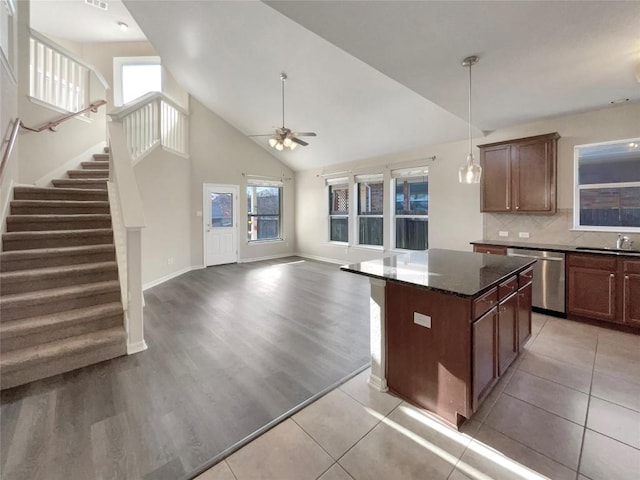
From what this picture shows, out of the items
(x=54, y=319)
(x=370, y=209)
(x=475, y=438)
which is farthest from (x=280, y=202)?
(x=475, y=438)

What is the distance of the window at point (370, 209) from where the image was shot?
6.66 meters

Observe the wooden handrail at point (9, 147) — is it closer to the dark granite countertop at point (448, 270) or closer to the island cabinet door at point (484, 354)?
the dark granite countertop at point (448, 270)

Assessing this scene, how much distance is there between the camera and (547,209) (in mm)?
3861

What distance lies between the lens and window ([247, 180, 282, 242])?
767 centimetres

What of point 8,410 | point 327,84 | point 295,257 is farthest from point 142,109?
point 295,257

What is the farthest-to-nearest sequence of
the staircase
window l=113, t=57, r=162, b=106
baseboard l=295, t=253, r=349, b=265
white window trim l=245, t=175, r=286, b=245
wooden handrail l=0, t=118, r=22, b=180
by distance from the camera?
white window trim l=245, t=175, r=286, b=245
baseboard l=295, t=253, r=349, b=265
window l=113, t=57, r=162, b=106
wooden handrail l=0, t=118, r=22, b=180
the staircase

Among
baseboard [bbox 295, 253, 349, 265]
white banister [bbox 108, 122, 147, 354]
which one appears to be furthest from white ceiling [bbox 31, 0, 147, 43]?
baseboard [bbox 295, 253, 349, 265]

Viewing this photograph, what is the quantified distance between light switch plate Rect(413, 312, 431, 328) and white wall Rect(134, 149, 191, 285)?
4.39 m

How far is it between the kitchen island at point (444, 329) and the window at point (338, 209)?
201 inches

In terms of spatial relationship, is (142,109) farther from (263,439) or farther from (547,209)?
(547,209)

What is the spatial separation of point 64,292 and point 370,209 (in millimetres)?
5745

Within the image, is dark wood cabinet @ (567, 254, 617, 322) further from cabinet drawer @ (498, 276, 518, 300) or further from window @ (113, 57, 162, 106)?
window @ (113, 57, 162, 106)

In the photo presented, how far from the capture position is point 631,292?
121 inches

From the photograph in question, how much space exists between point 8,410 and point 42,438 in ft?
1.70
